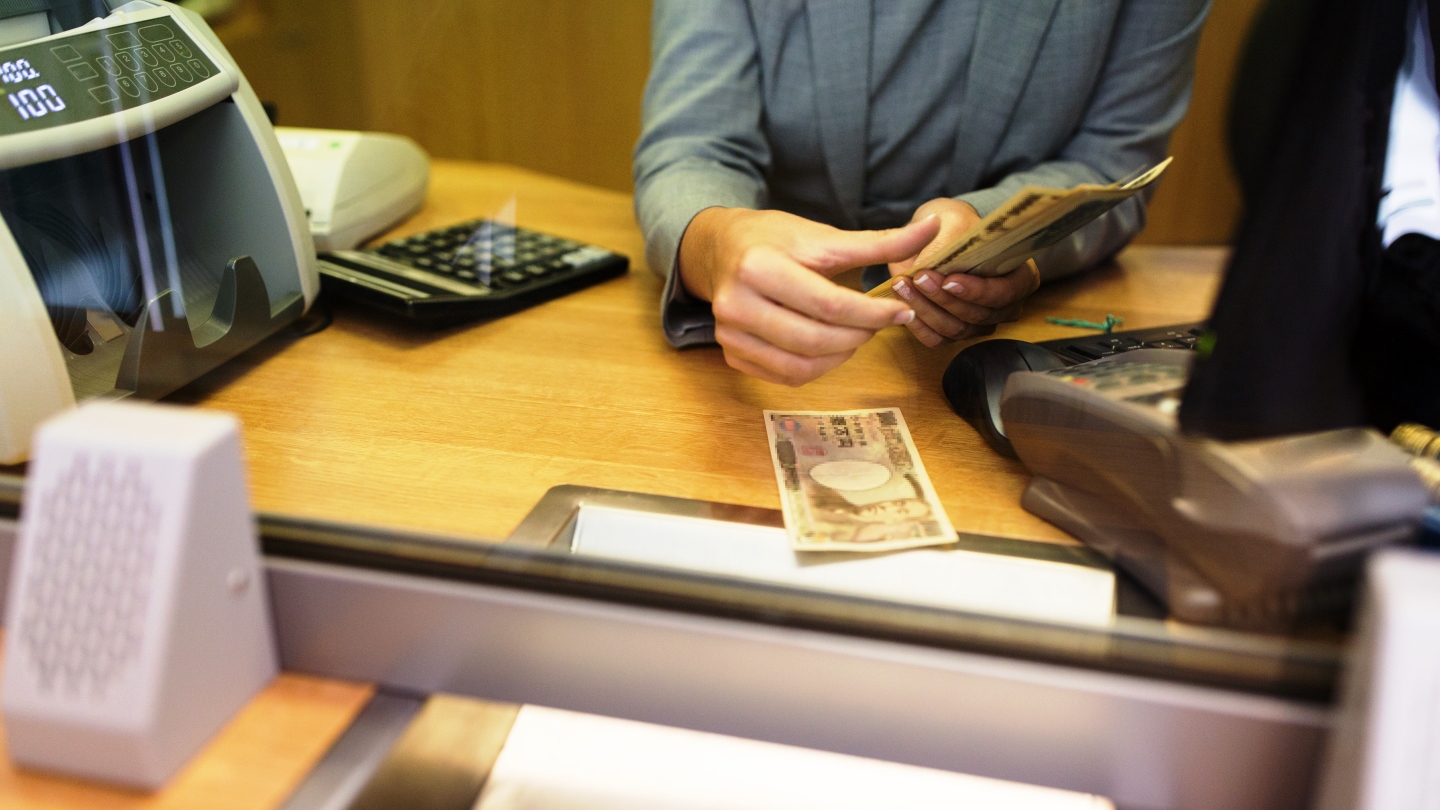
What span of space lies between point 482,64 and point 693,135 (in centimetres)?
22

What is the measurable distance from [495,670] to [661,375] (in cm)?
31

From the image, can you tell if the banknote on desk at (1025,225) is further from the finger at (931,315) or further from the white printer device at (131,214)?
the white printer device at (131,214)

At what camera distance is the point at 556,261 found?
3.22 ft

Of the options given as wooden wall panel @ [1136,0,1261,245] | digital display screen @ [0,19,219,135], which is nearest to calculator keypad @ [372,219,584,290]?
digital display screen @ [0,19,219,135]

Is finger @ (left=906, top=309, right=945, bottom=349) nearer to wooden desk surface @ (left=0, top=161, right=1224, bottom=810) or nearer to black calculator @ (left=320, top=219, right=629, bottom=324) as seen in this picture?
wooden desk surface @ (left=0, top=161, right=1224, bottom=810)

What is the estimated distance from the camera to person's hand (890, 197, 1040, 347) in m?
0.70

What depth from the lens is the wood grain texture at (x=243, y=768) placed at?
1.58 ft

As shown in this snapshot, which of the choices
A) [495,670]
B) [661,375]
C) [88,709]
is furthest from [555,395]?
[88,709]

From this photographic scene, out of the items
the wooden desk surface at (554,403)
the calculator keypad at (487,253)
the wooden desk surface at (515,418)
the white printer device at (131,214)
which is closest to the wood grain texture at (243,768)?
the wooden desk surface at (515,418)

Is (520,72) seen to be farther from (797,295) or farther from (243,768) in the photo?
(243,768)

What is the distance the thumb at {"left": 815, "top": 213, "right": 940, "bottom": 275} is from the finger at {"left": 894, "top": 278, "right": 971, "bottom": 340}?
1.7 inches

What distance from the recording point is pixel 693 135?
888mm

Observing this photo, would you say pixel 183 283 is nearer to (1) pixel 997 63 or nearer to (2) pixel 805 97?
(2) pixel 805 97

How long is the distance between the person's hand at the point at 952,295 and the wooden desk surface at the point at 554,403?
0.05ft
